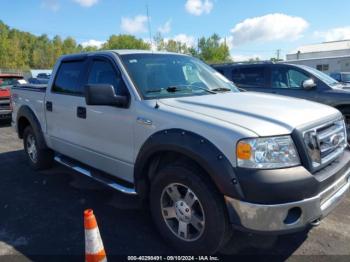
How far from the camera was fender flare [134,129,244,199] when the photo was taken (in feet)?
8.47

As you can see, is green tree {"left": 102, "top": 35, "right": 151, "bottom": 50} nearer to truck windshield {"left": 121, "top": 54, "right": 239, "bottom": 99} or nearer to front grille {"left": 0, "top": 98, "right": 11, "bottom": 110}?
front grille {"left": 0, "top": 98, "right": 11, "bottom": 110}

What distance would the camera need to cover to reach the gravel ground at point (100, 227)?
3.20m

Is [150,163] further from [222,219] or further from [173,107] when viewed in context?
[222,219]

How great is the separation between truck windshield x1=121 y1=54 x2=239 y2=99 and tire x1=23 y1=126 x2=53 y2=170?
256 centimetres

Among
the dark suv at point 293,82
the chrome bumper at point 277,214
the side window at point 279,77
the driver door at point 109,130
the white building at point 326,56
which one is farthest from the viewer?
the white building at point 326,56

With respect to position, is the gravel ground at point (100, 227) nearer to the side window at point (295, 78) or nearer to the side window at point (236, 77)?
the side window at point (295, 78)

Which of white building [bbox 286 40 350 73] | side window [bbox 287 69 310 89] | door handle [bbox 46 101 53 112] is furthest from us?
white building [bbox 286 40 350 73]

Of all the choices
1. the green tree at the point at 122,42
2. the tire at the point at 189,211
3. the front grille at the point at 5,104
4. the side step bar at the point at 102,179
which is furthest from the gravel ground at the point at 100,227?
the green tree at the point at 122,42

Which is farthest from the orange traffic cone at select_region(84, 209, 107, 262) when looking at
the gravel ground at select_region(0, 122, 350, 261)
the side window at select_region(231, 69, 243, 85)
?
the side window at select_region(231, 69, 243, 85)

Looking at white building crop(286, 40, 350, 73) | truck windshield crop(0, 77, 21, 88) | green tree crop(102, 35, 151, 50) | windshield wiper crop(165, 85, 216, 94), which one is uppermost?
green tree crop(102, 35, 151, 50)

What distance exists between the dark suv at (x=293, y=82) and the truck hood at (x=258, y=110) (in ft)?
13.1

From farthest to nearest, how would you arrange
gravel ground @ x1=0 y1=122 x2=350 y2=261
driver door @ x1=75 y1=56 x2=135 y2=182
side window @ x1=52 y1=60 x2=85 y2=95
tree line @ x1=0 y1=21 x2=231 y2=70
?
tree line @ x1=0 y1=21 x2=231 y2=70
side window @ x1=52 y1=60 x2=85 y2=95
driver door @ x1=75 y1=56 x2=135 y2=182
gravel ground @ x1=0 y1=122 x2=350 y2=261

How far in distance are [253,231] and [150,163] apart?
3.97ft

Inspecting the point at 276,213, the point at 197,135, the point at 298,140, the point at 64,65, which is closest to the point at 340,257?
the point at 276,213
